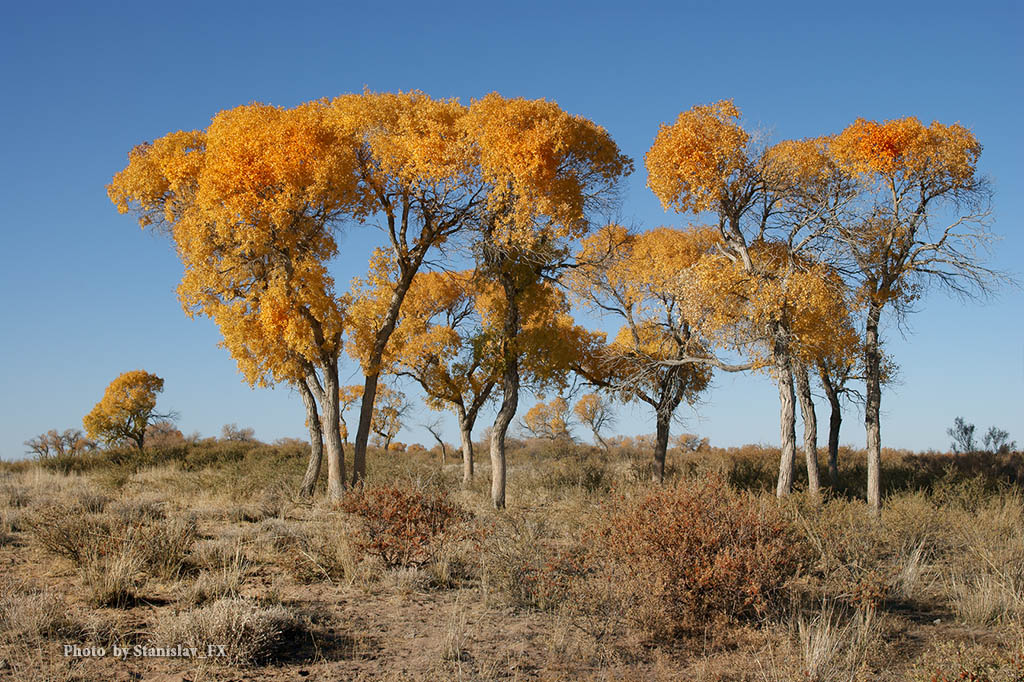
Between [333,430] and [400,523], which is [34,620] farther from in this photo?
[333,430]

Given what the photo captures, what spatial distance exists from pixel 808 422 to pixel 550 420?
3858 centimetres

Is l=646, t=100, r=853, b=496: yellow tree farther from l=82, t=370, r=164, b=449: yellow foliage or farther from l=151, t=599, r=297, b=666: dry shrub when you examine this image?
l=82, t=370, r=164, b=449: yellow foliage

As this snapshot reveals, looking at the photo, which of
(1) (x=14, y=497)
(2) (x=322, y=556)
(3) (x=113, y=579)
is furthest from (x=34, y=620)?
(1) (x=14, y=497)

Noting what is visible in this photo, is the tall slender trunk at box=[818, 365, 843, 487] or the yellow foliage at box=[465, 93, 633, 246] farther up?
the yellow foliage at box=[465, 93, 633, 246]

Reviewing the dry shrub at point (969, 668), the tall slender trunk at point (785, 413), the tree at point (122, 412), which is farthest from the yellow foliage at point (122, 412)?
the dry shrub at point (969, 668)

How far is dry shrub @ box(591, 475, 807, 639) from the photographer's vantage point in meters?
7.37

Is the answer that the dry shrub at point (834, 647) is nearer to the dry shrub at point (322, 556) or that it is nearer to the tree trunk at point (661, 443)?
the dry shrub at point (322, 556)

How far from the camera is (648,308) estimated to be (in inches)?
905

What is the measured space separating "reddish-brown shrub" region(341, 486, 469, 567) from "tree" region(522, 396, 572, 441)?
146 feet

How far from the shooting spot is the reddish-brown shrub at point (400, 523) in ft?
30.6

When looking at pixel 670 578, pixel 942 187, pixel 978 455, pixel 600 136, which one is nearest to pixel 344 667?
pixel 670 578

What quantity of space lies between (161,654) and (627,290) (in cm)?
1872

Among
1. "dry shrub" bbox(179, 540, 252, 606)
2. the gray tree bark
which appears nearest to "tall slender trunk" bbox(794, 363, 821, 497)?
the gray tree bark

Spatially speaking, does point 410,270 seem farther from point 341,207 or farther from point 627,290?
point 627,290
